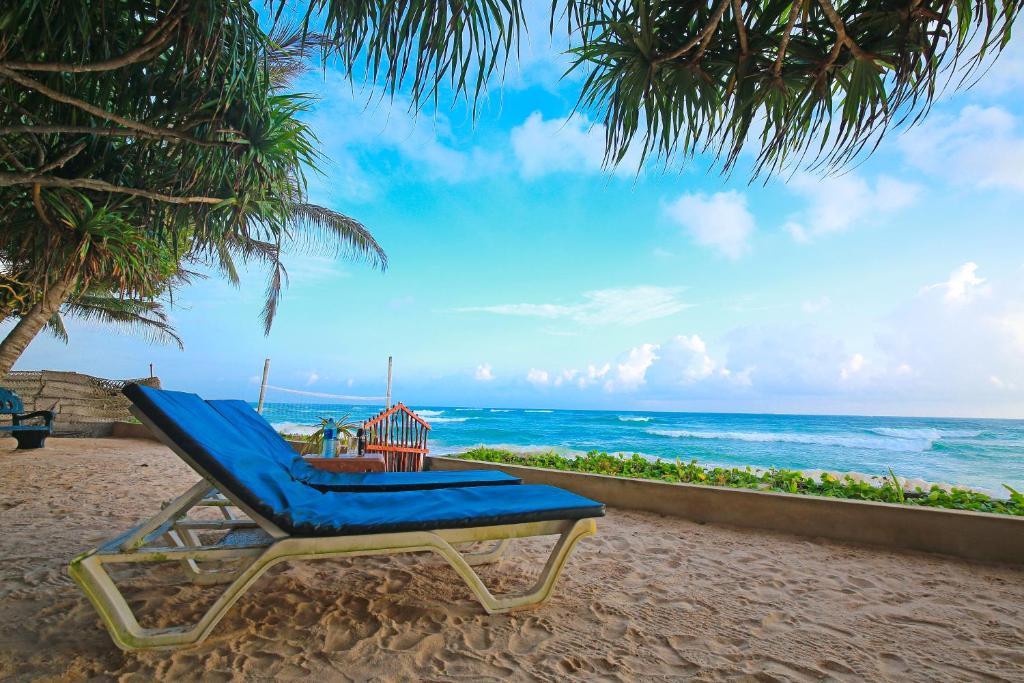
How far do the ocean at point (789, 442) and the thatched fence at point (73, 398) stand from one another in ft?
9.33

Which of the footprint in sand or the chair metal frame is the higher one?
the chair metal frame

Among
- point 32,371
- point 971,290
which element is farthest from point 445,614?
point 971,290

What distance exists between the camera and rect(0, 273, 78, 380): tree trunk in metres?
5.23

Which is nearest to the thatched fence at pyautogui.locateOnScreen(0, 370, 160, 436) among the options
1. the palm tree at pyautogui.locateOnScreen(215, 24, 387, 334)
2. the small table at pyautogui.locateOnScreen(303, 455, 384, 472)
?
the palm tree at pyautogui.locateOnScreen(215, 24, 387, 334)

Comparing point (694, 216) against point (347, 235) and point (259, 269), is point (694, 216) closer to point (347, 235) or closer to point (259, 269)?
point (347, 235)

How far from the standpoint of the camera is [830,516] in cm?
304

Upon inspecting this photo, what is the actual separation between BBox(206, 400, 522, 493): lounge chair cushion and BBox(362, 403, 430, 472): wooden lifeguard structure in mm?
2179

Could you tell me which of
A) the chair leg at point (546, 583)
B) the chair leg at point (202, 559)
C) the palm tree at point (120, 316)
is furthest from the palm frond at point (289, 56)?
the chair leg at point (546, 583)

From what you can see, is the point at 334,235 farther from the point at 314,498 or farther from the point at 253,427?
Answer: the point at 314,498

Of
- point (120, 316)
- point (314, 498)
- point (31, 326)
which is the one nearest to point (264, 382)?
point (31, 326)

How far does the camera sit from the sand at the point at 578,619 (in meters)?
1.42

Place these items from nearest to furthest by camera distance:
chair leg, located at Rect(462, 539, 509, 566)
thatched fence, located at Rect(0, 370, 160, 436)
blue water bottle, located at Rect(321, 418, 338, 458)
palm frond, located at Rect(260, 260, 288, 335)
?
chair leg, located at Rect(462, 539, 509, 566) → blue water bottle, located at Rect(321, 418, 338, 458) → palm frond, located at Rect(260, 260, 288, 335) → thatched fence, located at Rect(0, 370, 160, 436)

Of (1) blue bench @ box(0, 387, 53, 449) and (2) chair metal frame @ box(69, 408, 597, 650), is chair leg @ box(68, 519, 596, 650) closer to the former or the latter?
(2) chair metal frame @ box(69, 408, 597, 650)

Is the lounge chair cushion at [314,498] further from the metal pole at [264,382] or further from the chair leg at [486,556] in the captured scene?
the metal pole at [264,382]
